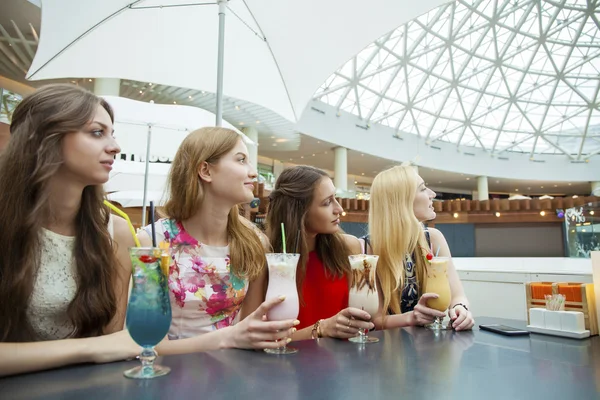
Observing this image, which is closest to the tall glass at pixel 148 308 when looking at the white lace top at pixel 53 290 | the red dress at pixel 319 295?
the white lace top at pixel 53 290

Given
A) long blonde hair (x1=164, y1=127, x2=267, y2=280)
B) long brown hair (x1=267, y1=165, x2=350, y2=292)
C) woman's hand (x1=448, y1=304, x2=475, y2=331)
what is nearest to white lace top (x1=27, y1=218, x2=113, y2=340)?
long blonde hair (x1=164, y1=127, x2=267, y2=280)

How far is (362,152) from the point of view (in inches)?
845

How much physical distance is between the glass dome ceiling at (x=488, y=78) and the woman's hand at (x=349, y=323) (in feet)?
59.1

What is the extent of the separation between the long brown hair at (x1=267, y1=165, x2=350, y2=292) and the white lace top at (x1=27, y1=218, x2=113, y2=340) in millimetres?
920

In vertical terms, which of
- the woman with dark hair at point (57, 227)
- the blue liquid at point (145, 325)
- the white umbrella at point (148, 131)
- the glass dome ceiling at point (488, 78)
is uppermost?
the glass dome ceiling at point (488, 78)

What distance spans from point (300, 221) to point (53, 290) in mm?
1035

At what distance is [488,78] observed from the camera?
22875 millimetres

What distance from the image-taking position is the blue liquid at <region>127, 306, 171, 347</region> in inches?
35.7

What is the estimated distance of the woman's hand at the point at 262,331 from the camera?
3.57 feet

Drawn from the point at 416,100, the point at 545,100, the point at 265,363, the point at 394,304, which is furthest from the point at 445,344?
the point at 545,100

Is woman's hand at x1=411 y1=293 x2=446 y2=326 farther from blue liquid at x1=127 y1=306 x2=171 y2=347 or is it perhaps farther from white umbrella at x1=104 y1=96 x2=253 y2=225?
white umbrella at x1=104 y1=96 x2=253 y2=225

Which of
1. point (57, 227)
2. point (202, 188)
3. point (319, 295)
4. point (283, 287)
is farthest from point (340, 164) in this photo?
point (283, 287)

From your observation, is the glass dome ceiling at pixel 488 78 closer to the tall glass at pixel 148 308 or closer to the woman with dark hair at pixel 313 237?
the woman with dark hair at pixel 313 237

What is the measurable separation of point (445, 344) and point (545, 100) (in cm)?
2872
